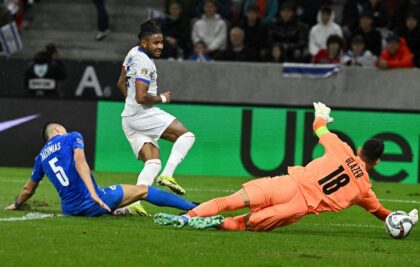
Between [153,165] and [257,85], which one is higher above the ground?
[153,165]

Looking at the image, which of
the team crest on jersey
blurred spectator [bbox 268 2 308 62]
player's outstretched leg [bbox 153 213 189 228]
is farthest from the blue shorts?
blurred spectator [bbox 268 2 308 62]

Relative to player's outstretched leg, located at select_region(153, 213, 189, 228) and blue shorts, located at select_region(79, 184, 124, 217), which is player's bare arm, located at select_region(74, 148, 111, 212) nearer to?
blue shorts, located at select_region(79, 184, 124, 217)

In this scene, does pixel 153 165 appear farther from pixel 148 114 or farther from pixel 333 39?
pixel 333 39

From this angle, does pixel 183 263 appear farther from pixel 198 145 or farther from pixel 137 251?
pixel 198 145

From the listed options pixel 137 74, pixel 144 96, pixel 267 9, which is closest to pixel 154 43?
pixel 137 74

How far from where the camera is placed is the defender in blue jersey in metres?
11.1

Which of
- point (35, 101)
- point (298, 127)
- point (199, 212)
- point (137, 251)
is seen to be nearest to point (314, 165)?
point (199, 212)

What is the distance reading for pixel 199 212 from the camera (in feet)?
35.1

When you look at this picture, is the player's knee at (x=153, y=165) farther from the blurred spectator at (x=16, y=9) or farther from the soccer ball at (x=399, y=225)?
the blurred spectator at (x=16, y=9)

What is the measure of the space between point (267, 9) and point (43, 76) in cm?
484

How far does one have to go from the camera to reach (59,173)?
1120 centimetres

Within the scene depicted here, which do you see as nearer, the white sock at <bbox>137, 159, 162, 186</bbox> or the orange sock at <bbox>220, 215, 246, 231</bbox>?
the orange sock at <bbox>220, 215, 246, 231</bbox>

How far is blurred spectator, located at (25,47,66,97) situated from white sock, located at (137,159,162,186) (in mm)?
9306

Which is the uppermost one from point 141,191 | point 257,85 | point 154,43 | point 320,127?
point 154,43
